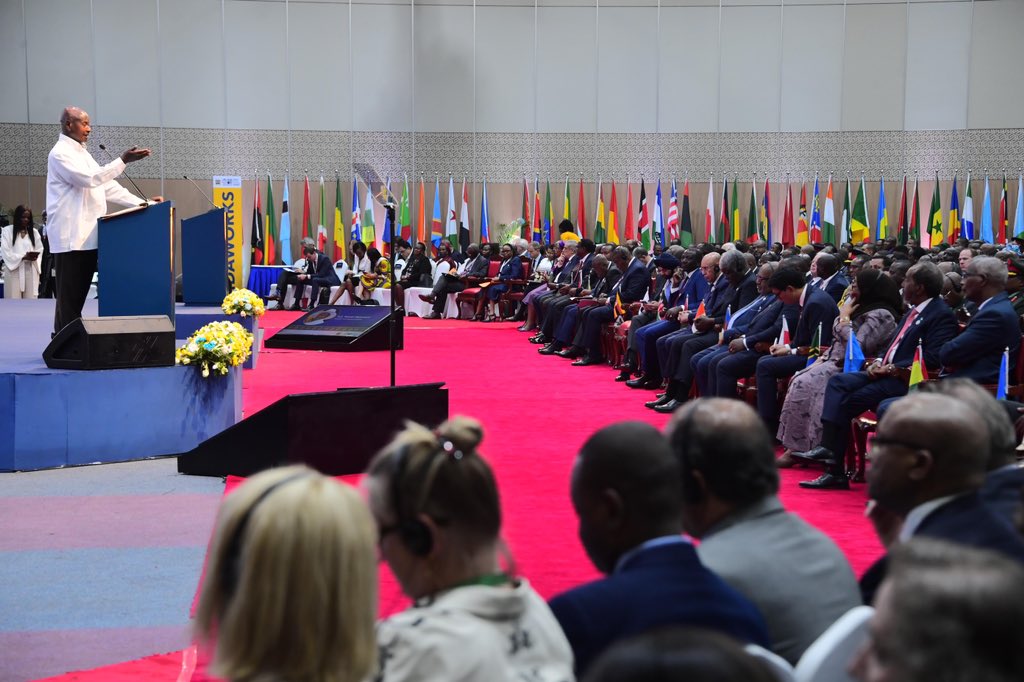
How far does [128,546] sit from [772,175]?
16.9m

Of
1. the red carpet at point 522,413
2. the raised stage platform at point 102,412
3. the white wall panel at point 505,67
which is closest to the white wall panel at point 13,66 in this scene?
the red carpet at point 522,413

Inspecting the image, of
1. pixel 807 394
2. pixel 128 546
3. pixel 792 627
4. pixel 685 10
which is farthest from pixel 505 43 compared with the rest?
pixel 792 627

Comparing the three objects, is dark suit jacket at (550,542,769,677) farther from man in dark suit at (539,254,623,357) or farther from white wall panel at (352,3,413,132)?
white wall panel at (352,3,413,132)

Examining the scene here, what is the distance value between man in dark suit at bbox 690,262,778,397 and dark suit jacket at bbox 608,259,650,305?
2.89m

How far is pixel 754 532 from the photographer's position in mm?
2459

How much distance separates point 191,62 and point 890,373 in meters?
16.5

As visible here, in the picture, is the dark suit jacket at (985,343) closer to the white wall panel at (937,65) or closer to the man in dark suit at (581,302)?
the man in dark suit at (581,302)

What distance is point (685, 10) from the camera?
20.3 m

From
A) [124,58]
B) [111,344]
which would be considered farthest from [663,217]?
[111,344]

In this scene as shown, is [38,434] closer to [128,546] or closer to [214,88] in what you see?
[128,546]

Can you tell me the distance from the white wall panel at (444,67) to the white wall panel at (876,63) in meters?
6.52

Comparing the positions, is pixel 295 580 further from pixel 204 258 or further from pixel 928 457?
pixel 204 258

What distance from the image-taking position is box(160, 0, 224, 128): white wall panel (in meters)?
20.1

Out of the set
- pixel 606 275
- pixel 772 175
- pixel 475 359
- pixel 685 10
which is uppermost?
pixel 685 10
